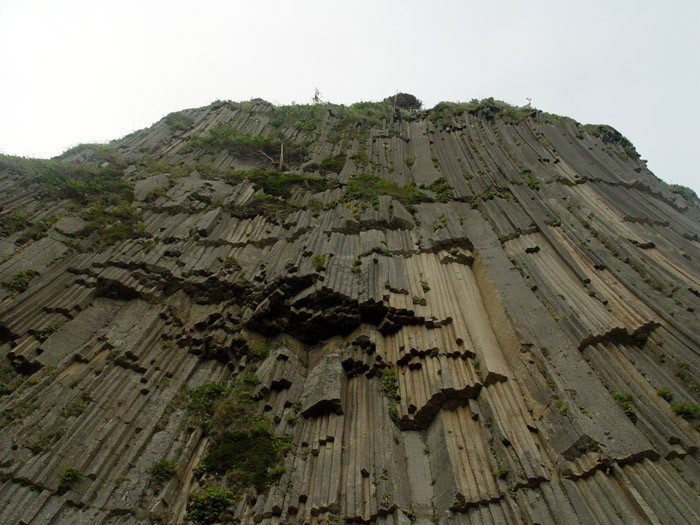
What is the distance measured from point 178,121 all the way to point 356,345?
3235 cm

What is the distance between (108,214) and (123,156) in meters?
10.9

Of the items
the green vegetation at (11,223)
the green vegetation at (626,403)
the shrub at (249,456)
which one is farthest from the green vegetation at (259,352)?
the green vegetation at (11,223)

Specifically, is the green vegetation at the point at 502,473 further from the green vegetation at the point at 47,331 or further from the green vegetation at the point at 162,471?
the green vegetation at the point at 47,331

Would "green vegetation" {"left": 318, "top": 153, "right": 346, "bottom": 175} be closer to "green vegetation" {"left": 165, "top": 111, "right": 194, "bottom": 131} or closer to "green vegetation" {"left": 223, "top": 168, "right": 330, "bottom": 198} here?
"green vegetation" {"left": 223, "top": 168, "right": 330, "bottom": 198}

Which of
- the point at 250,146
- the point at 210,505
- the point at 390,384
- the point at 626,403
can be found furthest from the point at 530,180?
the point at 250,146

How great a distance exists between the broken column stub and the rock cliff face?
0.10 m

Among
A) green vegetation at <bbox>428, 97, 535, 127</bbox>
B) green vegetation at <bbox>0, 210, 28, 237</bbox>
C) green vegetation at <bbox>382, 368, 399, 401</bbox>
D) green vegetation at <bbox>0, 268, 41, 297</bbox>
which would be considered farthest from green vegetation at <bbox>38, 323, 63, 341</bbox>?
green vegetation at <bbox>428, 97, 535, 127</bbox>

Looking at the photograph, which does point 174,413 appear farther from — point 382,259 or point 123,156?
point 123,156

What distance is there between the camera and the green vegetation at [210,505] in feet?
37.9

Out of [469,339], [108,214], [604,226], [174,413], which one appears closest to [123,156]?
[108,214]

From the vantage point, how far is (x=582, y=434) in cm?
996

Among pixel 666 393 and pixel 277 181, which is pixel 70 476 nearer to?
pixel 666 393

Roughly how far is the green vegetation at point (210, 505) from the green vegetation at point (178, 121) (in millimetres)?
33433

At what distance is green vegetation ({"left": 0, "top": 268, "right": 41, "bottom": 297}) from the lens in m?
17.4
